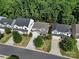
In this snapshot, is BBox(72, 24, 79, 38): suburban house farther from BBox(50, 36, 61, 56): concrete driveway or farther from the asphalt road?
the asphalt road

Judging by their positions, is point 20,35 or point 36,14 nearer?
point 20,35

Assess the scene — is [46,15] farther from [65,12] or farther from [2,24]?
[2,24]

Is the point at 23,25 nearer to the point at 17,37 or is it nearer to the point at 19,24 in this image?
the point at 19,24

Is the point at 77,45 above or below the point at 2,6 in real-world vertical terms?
below

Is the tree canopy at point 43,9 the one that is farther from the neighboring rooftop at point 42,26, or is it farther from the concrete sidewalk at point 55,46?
the concrete sidewalk at point 55,46

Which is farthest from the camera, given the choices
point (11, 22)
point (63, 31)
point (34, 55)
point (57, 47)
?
point (11, 22)

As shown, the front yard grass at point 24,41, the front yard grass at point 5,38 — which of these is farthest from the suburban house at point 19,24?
the front yard grass at point 5,38

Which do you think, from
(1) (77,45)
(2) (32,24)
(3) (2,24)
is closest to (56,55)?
(1) (77,45)
